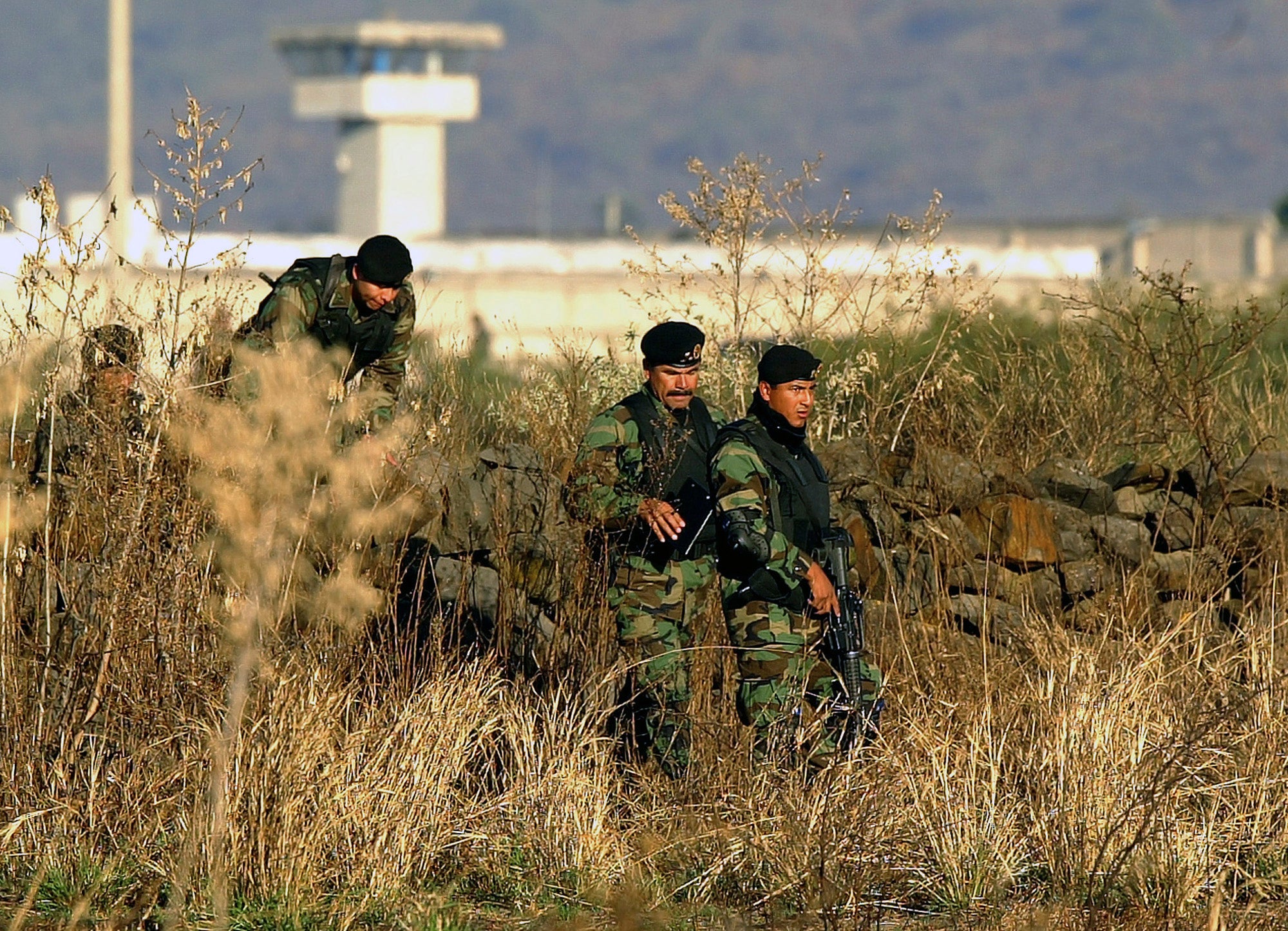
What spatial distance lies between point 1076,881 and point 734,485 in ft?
6.14

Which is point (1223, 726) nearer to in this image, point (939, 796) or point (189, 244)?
point (939, 796)

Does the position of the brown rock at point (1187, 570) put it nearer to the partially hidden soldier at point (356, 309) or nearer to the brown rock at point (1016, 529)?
the brown rock at point (1016, 529)

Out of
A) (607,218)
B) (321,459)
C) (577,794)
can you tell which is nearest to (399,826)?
(577,794)

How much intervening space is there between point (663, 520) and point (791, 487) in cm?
51

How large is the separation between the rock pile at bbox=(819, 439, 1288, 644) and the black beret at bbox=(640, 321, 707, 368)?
1.37 m

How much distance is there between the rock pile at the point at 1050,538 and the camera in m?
8.69

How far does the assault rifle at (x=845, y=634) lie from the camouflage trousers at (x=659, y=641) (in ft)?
1.66

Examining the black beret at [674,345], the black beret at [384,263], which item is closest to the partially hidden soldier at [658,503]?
the black beret at [674,345]

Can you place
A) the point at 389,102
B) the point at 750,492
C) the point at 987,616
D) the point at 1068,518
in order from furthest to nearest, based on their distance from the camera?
1. the point at 389,102
2. the point at 1068,518
3. the point at 987,616
4. the point at 750,492

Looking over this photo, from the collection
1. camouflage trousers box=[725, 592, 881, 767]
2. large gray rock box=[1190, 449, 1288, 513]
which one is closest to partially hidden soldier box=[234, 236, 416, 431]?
camouflage trousers box=[725, 592, 881, 767]

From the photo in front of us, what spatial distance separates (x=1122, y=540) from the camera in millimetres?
9008

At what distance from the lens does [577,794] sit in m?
6.43

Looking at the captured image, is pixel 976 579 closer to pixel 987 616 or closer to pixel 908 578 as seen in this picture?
pixel 987 616

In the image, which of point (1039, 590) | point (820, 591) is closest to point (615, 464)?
point (820, 591)
